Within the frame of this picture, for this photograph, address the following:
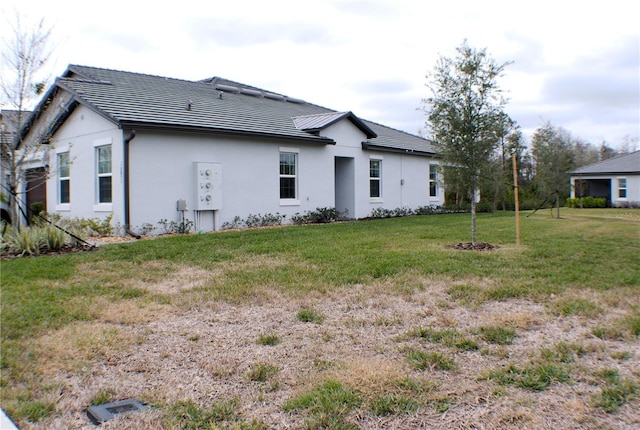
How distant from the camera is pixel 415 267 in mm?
8055

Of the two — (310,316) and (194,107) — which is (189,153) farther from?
(310,316)

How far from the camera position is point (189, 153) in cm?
1394

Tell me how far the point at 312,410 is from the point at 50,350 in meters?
2.69

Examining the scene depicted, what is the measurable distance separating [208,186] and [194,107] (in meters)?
2.83

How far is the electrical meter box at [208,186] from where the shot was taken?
1391cm

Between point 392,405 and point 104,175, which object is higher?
point 104,175

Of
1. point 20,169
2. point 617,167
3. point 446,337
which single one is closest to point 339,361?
point 446,337

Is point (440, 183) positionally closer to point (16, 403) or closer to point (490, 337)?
point (490, 337)

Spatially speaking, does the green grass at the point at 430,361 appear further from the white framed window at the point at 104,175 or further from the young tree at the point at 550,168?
the young tree at the point at 550,168

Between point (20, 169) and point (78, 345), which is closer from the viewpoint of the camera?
point (78, 345)

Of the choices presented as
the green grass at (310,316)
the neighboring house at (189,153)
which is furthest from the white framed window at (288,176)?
the green grass at (310,316)

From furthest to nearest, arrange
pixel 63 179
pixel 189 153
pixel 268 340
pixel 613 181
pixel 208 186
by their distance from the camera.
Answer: pixel 613 181, pixel 63 179, pixel 208 186, pixel 189 153, pixel 268 340

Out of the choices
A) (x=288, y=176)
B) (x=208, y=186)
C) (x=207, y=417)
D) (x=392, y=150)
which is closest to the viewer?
(x=207, y=417)

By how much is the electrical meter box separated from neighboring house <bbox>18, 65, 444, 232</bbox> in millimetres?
28
